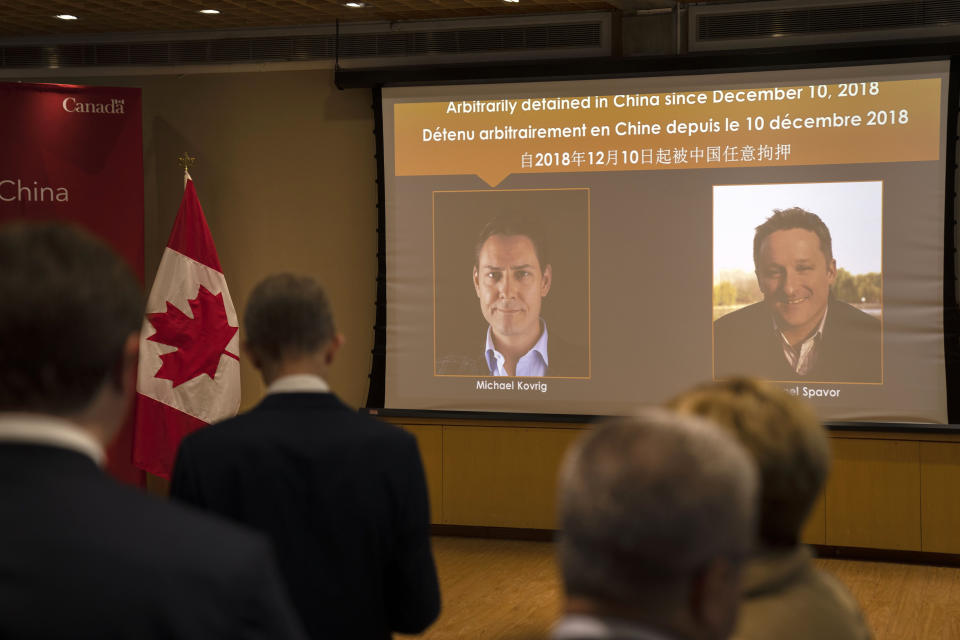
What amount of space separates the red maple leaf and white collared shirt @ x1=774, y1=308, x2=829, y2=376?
3246 millimetres

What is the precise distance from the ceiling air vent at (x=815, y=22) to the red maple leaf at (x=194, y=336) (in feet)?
10.6

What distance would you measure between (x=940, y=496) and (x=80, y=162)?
537cm

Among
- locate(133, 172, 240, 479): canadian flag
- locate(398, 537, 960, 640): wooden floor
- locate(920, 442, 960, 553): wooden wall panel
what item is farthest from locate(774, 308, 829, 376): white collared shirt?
locate(133, 172, 240, 479): canadian flag

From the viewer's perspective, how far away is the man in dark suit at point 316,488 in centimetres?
186

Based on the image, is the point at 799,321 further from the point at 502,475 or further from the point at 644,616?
the point at 644,616

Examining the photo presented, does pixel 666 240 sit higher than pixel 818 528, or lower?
higher

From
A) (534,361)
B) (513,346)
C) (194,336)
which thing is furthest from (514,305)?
(194,336)

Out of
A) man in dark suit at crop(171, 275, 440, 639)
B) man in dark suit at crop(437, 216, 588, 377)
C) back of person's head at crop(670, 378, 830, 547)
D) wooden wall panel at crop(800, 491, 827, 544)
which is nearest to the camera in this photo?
back of person's head at crop(670, 378, 830, 547)

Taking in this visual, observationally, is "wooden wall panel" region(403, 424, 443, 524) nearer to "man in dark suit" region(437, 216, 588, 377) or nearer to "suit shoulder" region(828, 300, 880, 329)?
"man in dark suit" region(437, 216, 588, 377)

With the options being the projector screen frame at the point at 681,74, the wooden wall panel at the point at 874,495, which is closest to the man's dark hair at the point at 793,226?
the projector screen frame at the point at 681,74

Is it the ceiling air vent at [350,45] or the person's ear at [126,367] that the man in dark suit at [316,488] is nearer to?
the person's ear at [126,367]

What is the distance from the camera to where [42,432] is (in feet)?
3.10

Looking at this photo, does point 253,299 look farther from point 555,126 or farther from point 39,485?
point 555,126

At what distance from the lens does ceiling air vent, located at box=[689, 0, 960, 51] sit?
561 centimetres
